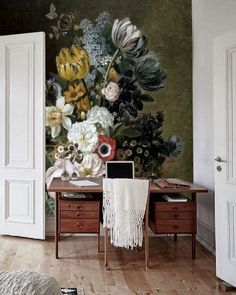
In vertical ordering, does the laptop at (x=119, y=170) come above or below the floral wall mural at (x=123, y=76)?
below

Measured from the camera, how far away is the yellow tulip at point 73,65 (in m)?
4.57

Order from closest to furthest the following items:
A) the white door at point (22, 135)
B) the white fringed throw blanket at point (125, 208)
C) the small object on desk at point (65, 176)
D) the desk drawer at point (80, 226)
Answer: the white fringed throw blanket at point (125, 208) → the desk drawer at point (80, 226) → the small object on desk at point (65, 176) → the white door at point (22, 135)

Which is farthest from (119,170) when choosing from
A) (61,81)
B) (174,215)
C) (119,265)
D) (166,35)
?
(166,35)

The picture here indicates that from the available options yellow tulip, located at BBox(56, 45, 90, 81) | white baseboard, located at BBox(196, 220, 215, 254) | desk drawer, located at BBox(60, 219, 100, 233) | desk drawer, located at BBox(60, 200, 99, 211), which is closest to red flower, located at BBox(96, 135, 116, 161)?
yellow tulip, located at BBox(56, 45, 90, 81)

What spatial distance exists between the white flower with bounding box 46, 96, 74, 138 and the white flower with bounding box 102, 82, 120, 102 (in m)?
0.45

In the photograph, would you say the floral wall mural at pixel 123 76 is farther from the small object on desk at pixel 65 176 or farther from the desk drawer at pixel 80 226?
the desk drawer at pixel 80 226

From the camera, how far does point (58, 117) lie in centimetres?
457

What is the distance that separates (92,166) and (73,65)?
4.07ft

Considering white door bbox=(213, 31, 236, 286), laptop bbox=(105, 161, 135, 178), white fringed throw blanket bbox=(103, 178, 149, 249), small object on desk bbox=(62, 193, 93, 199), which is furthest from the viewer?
laptop bbox=(105, 161, 135, 178)

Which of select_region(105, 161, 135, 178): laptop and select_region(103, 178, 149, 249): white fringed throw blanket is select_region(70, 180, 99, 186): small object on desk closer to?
select_region(105, 161, 135, 178): laptop

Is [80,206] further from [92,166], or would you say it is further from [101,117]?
[101,117]

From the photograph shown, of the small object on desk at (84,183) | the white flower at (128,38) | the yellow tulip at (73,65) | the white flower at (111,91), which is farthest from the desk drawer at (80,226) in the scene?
the white flower at (128,38)

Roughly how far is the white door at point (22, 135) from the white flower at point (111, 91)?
0.74 meters

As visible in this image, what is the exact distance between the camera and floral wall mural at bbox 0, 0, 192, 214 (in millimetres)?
4574
